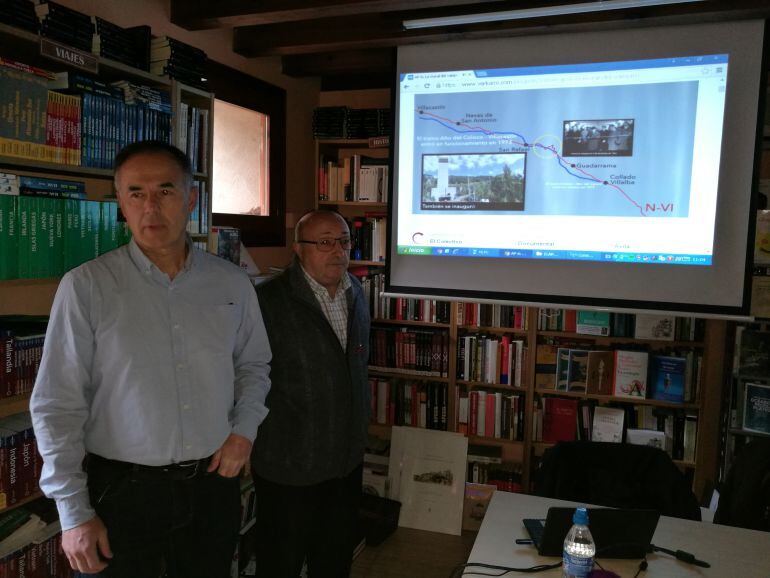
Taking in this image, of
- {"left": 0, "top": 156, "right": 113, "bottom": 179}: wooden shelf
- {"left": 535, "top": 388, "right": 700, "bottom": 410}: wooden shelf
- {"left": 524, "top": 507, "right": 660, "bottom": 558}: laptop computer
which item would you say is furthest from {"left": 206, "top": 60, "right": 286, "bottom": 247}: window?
{"left": 524, "top": 507, "right": 660, "bottom": 558}: laptop computer

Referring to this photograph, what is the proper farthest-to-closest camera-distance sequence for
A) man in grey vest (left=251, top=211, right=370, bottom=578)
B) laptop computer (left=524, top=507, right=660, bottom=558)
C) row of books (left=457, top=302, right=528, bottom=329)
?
row of books (left=457, top=302, right=528, bottom=329) < man in grey vest (left=251, top=211, right=370, bottom=578) < laptop computer (left=524, top=507, right=660, bottom=558)

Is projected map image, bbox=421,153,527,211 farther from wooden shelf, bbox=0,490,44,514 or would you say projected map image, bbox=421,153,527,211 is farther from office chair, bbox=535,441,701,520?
wooden shelf, bbox=0,490,44,514

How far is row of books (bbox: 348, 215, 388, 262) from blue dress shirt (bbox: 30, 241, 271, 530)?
2028mm

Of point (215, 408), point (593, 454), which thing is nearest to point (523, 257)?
point (593, 454)

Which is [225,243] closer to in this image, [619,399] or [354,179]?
[354,179]

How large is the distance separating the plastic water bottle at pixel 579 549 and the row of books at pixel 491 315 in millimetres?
2112

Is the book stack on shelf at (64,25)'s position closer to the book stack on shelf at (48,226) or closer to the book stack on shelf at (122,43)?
the book stack on shelf at (122,43)

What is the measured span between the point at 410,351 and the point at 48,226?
220cm

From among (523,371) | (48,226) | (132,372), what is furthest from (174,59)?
(523,371)

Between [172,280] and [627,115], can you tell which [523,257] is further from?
[172,280]

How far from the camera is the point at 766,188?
9.40 feet

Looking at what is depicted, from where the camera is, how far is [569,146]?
2.22 m

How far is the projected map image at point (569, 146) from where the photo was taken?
2096 millimetres

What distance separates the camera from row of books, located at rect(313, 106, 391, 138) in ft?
11.3
